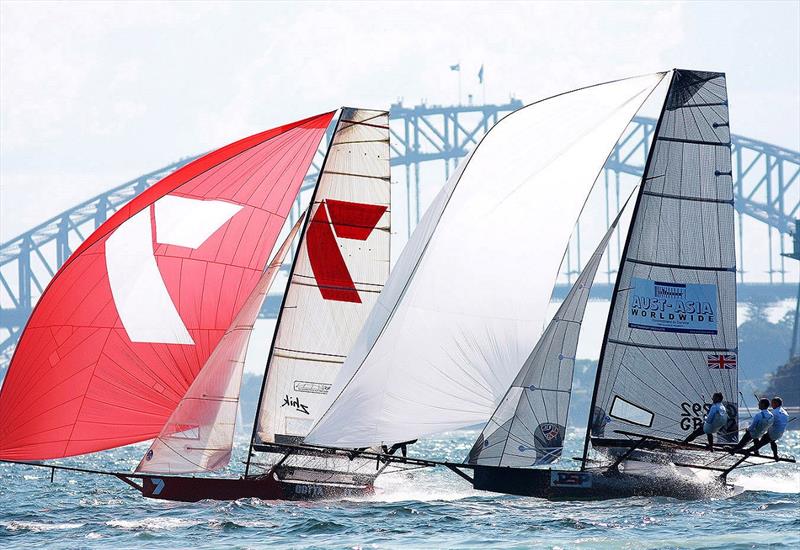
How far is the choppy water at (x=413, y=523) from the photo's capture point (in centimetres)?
1132

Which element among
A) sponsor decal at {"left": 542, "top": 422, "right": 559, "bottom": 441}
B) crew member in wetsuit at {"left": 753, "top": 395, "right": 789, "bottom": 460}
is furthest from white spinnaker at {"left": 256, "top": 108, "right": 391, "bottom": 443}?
crew member in wetsuit at {"left": 753, "top": 395, "right": 789, "bottom": 460}

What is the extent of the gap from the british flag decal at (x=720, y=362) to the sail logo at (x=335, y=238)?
3228 millimetres

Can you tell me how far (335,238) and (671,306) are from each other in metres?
3.10

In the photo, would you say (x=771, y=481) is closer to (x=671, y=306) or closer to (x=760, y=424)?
(x=760, y=424)

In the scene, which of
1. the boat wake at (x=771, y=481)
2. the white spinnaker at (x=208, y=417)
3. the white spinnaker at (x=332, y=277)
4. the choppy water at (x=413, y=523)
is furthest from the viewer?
the boat wake at (x=771, y=481)

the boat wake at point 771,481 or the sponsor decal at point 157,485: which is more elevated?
the boat wake at point 771,481

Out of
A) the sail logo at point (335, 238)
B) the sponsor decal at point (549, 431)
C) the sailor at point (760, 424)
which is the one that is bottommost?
the sponsor decal at point (549, 431)

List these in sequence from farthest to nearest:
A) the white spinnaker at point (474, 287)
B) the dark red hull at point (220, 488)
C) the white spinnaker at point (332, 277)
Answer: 1. the white spinnaker at point (332, 277)
2. the dark red hull at point (220, 488)
3. the white spinnaker at point (474, 287)

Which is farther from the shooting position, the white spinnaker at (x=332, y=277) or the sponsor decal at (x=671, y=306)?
the white spinnaker at (x=332, y=277)

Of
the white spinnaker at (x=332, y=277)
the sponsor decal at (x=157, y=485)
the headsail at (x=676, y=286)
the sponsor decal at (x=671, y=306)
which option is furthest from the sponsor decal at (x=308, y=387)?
the sponsor decal at (x=671, y=306)

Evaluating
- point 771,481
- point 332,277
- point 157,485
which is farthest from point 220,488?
point 771,481

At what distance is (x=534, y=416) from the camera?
42.3 ft

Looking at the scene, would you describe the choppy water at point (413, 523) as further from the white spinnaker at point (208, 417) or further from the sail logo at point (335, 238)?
the sail logo at point (335, 238)

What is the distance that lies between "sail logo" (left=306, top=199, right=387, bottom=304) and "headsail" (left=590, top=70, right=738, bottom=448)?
2.40 metres
